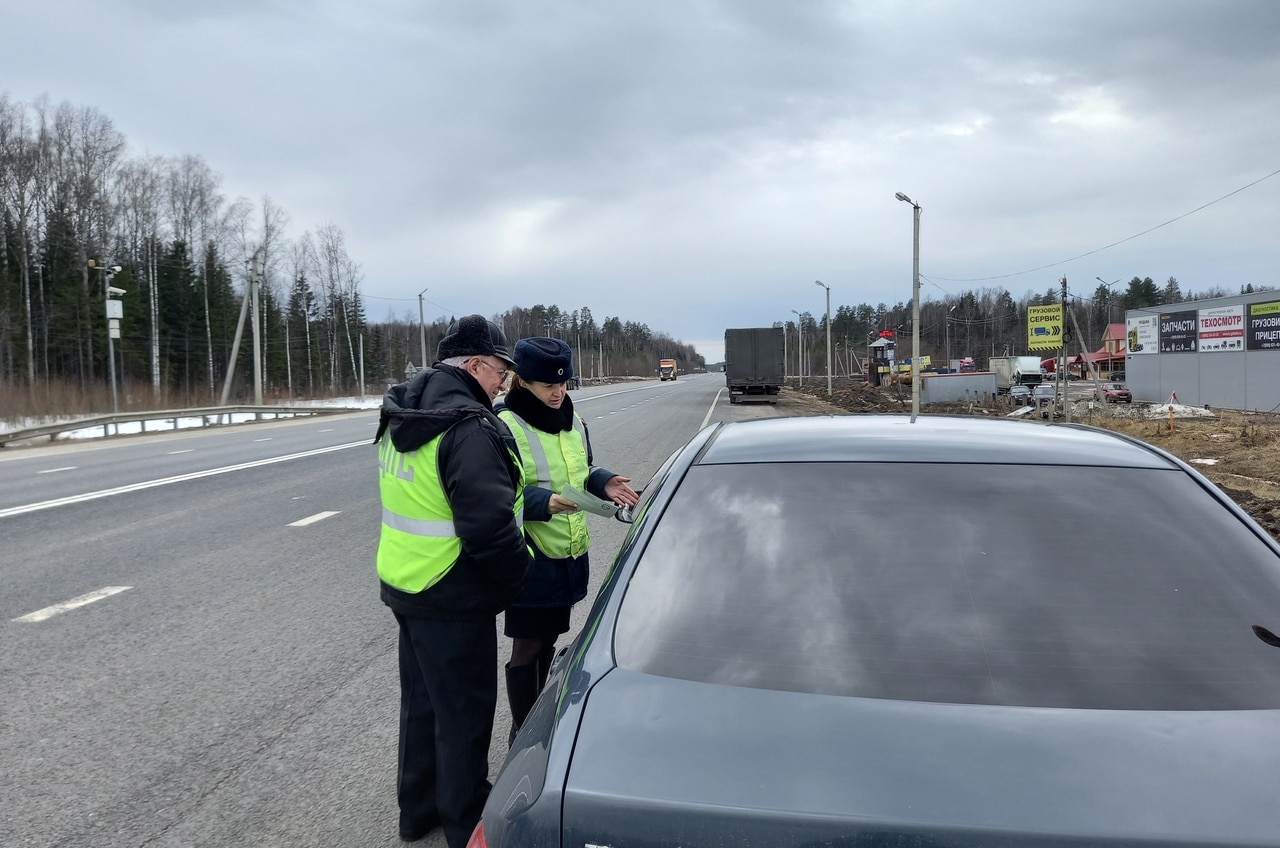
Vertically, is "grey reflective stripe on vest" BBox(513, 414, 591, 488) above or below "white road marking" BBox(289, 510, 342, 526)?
above

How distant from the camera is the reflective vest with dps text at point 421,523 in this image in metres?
2.89

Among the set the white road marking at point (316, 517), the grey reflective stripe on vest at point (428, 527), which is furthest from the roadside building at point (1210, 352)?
the grey reflective stripe on vest at point (428, 527)

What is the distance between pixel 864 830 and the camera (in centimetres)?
129

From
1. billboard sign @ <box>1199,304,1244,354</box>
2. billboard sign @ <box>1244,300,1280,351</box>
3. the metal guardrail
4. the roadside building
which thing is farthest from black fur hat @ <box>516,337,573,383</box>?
billboard sign @ <box>1199,304,1244,354</box>

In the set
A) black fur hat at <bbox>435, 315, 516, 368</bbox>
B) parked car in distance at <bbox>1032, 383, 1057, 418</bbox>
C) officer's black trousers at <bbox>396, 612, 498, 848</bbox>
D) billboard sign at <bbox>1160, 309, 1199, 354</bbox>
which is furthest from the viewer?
billboard sign at <bbox>1160, 309, 1199, 354</bbox>

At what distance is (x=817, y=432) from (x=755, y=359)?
39973 mm

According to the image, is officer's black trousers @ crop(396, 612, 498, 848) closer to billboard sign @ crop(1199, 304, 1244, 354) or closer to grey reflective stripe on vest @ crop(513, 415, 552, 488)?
grey reflective stripe on vest @ crop(513, 415, 552, 488)

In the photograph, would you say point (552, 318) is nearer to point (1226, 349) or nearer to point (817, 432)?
point (1226, 349)

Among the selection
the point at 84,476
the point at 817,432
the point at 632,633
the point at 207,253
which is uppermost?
the point at 207,253

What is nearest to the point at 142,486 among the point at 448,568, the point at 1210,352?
the point at 448,568

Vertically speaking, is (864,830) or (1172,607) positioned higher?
(1172,607)

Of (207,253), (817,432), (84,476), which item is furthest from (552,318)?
(817,432)

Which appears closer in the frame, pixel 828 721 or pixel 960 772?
pixel 960 772

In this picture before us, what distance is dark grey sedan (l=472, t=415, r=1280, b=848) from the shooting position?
4.39ft
